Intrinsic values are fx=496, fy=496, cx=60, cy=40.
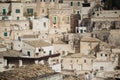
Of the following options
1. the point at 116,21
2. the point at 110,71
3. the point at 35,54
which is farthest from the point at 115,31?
the point at 35,54

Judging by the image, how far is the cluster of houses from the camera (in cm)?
4247

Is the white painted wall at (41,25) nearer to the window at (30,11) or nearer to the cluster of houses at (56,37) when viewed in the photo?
the cluster of houses at (56,37)

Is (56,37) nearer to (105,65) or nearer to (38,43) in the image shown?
(38,43)

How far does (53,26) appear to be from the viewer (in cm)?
5162

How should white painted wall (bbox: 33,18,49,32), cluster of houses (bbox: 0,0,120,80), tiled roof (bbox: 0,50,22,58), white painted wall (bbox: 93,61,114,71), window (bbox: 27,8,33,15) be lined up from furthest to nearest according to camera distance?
window (bbox: 27,8,33,15) → white painted wall (bbox: 33,18,49,32) → white painted wall (bbox: 93,61,114,71) → cluster of houses (bbox: 0,0,120,80) → tiled roof (bbox: 0,50,22,58)

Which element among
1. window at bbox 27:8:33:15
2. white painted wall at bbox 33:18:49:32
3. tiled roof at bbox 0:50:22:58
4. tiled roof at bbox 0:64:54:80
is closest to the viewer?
tiled roof at bbox 0:64:54:80

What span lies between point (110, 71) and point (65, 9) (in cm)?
1209

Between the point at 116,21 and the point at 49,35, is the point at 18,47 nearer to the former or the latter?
the point at 49,35

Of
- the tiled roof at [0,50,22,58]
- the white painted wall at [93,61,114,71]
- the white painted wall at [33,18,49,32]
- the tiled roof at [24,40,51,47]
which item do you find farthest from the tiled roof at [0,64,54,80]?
the white painted wall at [33,18,49,32]

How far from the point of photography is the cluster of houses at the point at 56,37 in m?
42.5

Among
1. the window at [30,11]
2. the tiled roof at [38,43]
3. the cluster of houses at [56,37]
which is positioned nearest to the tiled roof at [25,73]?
the cluster of houses at [56,37]

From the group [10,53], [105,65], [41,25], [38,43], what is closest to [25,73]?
[10,53]

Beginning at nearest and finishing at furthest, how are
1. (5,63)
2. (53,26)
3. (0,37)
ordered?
(5,63) → (0,37) → (53,26)

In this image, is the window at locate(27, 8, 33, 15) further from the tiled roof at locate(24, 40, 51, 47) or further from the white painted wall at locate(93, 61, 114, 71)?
the white painted wall at locate(93, 61, 114, 71)
